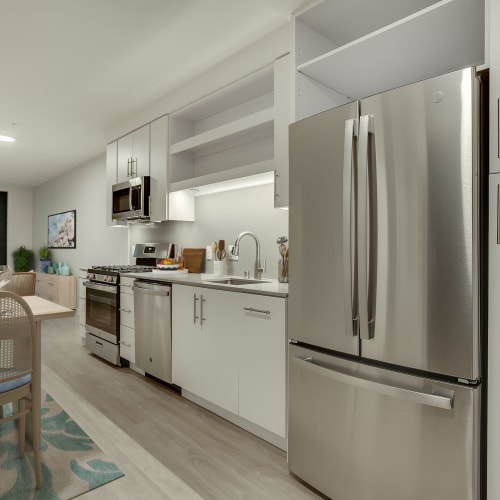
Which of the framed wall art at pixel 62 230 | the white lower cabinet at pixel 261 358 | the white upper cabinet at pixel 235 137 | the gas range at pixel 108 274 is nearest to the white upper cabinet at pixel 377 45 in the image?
the white upper cabinet at pixel 235 137

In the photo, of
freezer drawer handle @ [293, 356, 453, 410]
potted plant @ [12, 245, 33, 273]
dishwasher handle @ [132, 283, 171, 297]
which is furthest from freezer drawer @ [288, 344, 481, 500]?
potted plant @ [12, 245, 33, 273]

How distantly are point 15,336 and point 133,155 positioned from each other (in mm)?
2684

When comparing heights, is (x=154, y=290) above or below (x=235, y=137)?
below

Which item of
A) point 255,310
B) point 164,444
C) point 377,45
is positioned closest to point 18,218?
point 164,444

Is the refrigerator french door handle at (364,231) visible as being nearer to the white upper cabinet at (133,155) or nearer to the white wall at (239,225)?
the white wall at (239,225)

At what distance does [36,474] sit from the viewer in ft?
5.74

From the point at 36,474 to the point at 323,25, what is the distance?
111 inches

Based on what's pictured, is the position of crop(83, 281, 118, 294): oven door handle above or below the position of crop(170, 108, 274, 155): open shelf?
below

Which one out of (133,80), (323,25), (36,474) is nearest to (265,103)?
(323,25)

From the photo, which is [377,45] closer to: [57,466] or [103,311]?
[57,466]

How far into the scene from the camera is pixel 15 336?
5.33 ft

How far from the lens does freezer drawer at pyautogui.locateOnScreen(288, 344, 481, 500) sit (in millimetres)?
1303

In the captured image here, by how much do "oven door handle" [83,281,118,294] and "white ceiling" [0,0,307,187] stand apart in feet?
5.79

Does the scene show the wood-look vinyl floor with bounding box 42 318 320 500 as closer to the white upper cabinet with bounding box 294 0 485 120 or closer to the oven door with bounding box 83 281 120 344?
the oven door with bounding box 83 281 120 344
